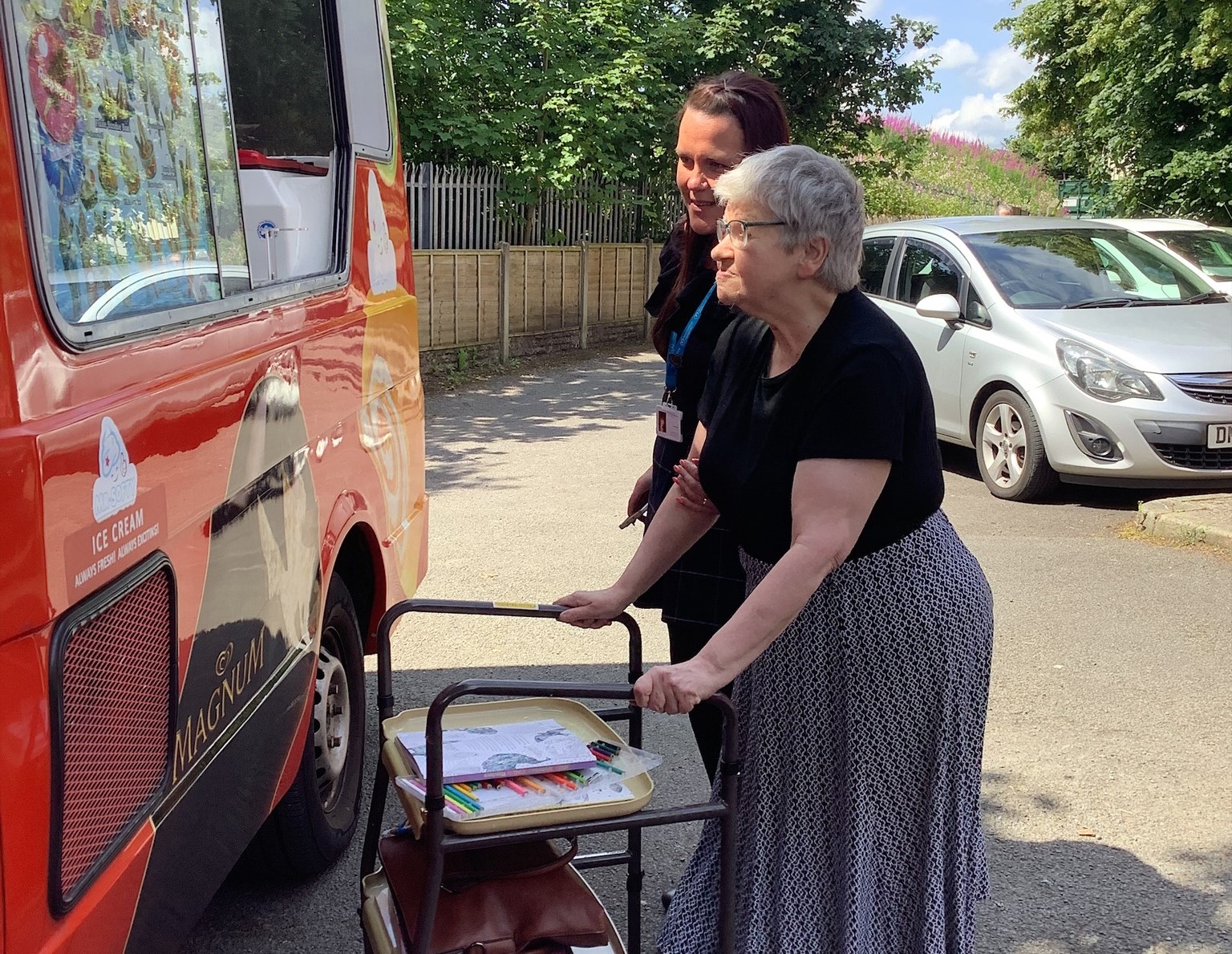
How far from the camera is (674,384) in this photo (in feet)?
9.78

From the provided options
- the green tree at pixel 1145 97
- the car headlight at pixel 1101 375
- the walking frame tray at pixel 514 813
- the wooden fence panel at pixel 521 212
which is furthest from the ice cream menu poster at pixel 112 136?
the green tree at pixel 1145 97

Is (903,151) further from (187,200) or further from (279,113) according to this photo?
(187,200)

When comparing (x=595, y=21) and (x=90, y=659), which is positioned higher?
(x=595, y=21)

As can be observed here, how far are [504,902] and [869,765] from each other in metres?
0.74

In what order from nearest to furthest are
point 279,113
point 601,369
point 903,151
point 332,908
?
point 332,908 → point 279,113 → point 601,369 → point 903,151

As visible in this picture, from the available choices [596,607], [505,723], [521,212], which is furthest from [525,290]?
[505,723]

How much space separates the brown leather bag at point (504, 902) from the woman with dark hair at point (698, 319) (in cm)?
77

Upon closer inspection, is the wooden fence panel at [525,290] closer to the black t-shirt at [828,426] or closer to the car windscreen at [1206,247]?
the car windscreen at [1206,247]

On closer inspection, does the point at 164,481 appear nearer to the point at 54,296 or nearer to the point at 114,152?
the point at 54,296

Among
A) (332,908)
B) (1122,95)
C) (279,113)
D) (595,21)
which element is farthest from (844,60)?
(332,908)

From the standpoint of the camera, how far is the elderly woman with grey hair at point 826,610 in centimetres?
218

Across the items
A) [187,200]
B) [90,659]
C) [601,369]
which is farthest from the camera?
[601,369]

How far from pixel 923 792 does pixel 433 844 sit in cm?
101

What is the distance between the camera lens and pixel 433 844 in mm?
1976
